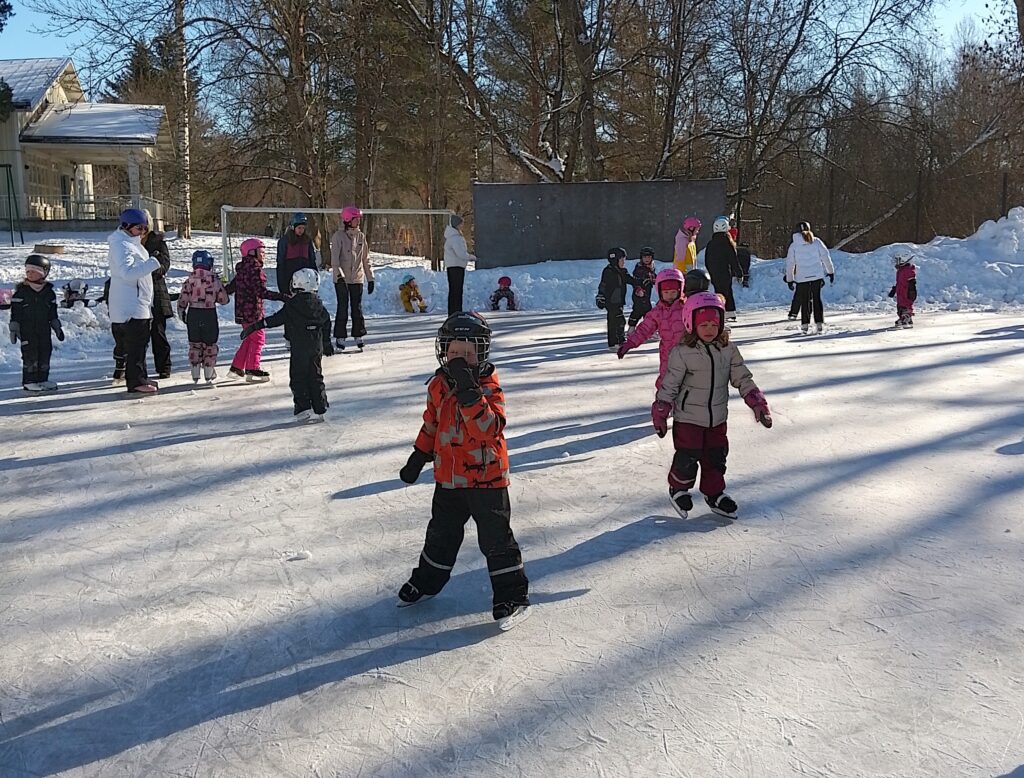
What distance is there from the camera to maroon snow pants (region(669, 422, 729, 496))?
463 centimetres

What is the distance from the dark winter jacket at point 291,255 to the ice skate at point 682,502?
6080 mm

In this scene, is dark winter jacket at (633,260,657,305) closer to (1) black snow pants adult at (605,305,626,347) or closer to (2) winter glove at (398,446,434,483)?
(1) black snow pants adult at (605,305,626,347)

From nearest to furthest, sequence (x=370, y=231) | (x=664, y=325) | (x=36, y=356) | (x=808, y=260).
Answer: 1. (x=664, y=325)
2. (x=36, y=356)
3. (x=808, y=260)
4. (x=370, y=231)

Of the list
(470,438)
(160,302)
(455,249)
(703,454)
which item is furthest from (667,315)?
(455,249)

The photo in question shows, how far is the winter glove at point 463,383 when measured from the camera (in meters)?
3.17

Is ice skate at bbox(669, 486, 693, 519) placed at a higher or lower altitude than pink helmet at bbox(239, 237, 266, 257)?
lower

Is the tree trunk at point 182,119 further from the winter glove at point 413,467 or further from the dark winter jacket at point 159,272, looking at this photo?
the winter glove at point 413,467

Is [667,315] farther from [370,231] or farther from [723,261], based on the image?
[370,231]

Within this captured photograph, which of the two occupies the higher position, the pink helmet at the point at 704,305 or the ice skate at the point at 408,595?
the pink helmet at the point at 704,305

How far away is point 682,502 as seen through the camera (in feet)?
15.2

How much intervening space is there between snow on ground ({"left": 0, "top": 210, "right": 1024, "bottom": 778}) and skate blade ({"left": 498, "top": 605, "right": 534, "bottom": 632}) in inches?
2.3

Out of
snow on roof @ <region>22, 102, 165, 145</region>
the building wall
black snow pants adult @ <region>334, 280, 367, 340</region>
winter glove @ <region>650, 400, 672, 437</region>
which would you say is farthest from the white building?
winter glove @ <region>650, 400, 672, 437</region>

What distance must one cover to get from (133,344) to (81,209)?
2978cm

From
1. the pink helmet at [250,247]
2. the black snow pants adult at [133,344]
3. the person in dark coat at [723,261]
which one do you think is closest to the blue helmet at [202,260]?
the pink helmet at [250,247]
